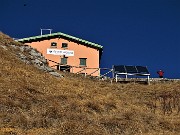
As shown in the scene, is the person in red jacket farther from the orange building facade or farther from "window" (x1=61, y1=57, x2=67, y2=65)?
"window" (x1=61, y1=57, x2=67, y2=65)

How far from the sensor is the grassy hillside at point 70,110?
Result: 16.0m

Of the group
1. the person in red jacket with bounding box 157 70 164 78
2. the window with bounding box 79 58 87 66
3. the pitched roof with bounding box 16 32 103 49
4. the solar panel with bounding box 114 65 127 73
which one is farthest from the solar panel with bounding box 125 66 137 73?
the pitched roof with bounding box 16 32 103 49

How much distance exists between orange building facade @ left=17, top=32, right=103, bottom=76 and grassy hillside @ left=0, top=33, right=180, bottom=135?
2479cm

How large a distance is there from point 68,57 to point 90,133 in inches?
1459

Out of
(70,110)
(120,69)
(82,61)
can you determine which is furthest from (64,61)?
(70,110)

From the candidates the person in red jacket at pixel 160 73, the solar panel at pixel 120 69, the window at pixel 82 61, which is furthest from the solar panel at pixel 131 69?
the window at pixel 82 61

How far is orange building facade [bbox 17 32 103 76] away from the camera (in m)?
51.7

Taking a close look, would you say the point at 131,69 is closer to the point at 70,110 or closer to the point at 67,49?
the point at 67,49

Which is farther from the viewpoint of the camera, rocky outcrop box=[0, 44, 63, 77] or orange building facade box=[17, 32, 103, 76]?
orange building facade box=[17, 32, 103, 76]

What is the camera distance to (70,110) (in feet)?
63.4

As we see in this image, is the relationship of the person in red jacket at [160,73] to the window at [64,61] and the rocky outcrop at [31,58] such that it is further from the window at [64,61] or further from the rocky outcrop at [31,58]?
the rocky outcrop at [31,58]

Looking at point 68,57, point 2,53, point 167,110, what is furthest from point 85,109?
point 68,57

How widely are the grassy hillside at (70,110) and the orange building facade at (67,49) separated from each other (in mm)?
24786

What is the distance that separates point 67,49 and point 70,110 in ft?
112
